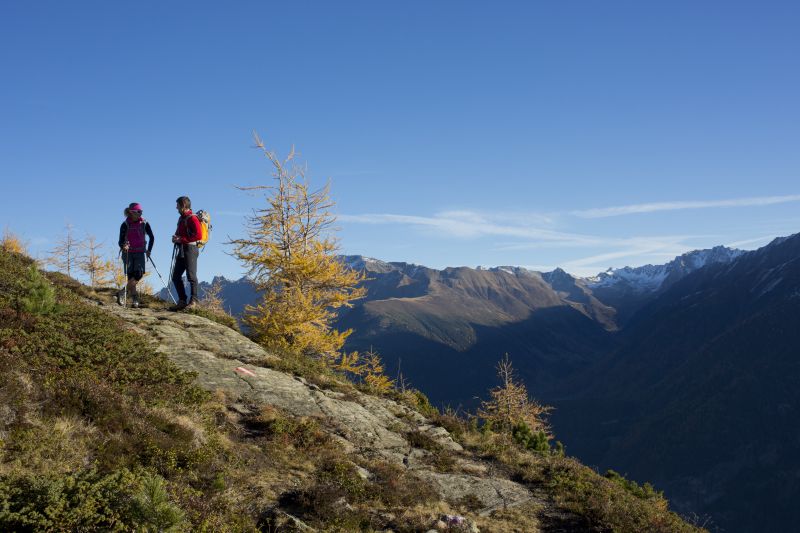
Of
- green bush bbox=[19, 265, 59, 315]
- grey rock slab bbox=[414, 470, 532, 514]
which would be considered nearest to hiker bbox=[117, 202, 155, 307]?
green bush bbox=[19, 265, 59, 315]

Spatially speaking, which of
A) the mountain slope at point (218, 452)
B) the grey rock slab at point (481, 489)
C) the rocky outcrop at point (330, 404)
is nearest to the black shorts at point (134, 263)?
the rocky outcrop at point (330, 404)

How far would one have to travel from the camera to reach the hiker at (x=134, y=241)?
14547 mm

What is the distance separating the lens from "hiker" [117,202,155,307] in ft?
47.7

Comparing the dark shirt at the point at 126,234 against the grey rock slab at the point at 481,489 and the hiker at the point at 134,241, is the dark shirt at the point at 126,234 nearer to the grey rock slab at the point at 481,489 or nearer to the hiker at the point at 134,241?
the hiker at the point at 134,241

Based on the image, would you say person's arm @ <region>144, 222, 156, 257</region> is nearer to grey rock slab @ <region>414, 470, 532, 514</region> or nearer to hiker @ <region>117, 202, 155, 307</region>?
hiker @ <region>117, 202, 155, 307</region>

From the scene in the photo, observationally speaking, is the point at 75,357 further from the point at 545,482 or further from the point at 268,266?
the point at 268,266

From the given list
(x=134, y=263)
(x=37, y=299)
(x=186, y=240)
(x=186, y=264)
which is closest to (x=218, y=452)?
(x=37, y=299)

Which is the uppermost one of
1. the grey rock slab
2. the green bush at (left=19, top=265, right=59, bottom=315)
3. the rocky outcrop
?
the green bush at (left=19, top=265, right=59, bottom=315)

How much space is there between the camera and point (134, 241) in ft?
48.2

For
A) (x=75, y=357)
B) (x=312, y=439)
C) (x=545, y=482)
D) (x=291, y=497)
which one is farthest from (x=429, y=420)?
(x=75, y=357)

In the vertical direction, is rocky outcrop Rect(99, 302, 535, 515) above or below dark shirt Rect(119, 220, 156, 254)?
below

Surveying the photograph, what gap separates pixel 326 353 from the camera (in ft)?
77.9

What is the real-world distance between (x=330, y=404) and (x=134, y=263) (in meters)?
7.27

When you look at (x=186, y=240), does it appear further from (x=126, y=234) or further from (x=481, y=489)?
(x=481, y=489)
